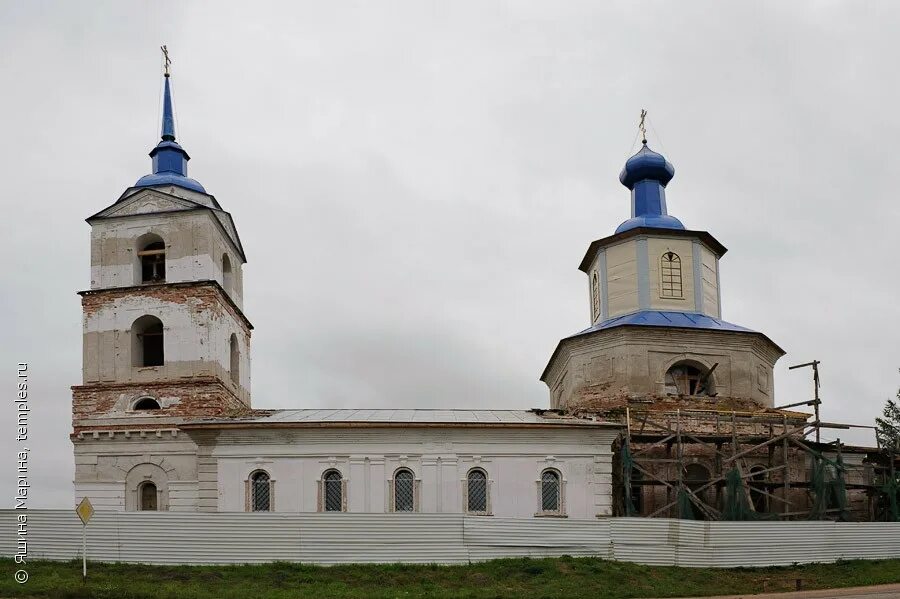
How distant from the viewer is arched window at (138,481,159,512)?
29.4 metres

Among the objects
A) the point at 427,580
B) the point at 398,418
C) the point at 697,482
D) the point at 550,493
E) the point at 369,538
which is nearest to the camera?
the point at 427,580

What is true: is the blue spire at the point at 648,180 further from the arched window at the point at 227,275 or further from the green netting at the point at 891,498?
the arched window at the point at 227,275

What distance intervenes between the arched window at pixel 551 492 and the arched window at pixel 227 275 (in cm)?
1103

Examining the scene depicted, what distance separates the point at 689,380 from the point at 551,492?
253 inches

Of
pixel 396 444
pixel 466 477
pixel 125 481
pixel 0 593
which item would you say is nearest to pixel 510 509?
pixel 466 477

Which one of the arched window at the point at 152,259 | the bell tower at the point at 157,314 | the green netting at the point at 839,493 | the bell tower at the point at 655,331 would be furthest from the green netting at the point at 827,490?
the arched window at the point at 152,259

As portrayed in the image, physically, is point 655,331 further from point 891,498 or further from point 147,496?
point 147,496

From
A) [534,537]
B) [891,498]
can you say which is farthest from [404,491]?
[891,498]

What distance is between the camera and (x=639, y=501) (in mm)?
29297

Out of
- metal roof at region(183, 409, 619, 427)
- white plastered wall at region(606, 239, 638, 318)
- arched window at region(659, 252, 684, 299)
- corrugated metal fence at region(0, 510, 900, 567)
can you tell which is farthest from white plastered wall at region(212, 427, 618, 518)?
arched window at region(659, 252, 684, 299)

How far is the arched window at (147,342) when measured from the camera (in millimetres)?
30719

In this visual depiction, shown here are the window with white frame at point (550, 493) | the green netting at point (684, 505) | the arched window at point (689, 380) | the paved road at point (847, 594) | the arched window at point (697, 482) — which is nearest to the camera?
the paved road at point (847, 594)

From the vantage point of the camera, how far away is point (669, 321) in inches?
1272

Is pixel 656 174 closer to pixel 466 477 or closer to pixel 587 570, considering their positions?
pixel 466 477
